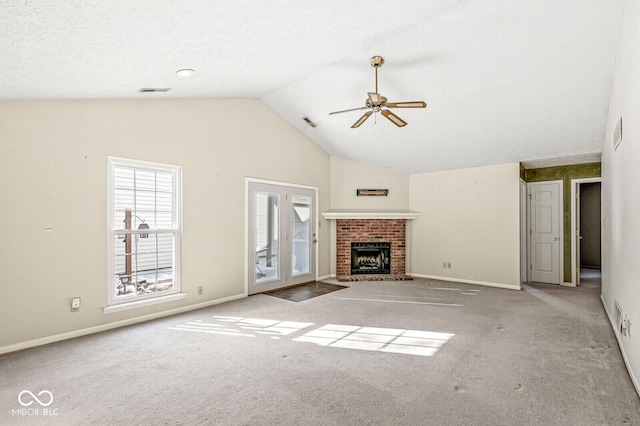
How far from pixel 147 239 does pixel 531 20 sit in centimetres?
480

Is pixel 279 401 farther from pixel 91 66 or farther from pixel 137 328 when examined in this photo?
pixel 91 66

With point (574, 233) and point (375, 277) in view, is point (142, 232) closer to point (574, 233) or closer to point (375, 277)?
point (375, 277)

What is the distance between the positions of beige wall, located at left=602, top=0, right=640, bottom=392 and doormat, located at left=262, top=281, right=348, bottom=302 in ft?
12.7

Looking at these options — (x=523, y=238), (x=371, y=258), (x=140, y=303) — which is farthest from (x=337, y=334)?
(x=523, y=238)

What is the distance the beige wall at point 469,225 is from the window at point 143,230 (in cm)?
499

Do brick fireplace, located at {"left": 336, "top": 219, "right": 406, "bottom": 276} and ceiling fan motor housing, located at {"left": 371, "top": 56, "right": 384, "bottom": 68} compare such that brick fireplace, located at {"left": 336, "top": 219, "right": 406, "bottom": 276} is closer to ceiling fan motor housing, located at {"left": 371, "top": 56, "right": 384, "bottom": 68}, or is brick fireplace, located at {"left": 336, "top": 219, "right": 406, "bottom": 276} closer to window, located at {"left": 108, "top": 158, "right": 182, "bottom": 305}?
window, located at {"left": 108, "top": 158, "right": 182, "bottom": 305}

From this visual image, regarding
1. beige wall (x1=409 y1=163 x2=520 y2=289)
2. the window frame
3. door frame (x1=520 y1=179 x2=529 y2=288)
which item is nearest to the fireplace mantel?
beige wall (x1=409 y1=163 x2=520 y2=289)

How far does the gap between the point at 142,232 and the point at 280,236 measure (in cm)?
248

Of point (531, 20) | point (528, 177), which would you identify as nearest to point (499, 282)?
point (528, 177)

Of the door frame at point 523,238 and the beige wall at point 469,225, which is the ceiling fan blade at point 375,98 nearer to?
the beige wall at point 469,225

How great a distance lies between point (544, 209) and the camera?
6.82m

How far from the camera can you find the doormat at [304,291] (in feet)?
18.4

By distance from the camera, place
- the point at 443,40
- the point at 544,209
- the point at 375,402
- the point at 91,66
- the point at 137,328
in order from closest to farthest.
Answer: the point at 375,402 < the point at 91,66 < the point at 443,40 < the point at 137,328 < the point at 544,209

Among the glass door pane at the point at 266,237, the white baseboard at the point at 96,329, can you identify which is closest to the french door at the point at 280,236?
the glass door pane at the point at 266,237
